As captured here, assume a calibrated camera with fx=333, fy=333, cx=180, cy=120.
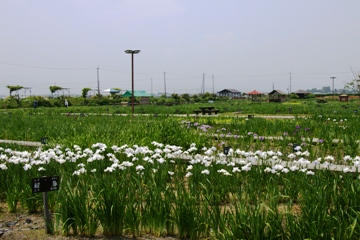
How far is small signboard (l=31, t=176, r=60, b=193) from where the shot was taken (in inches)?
131

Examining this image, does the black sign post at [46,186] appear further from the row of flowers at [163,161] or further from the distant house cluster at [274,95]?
the distant house cluster at [274,95]

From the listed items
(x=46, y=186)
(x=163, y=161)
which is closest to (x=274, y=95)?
(x=163, y=161)

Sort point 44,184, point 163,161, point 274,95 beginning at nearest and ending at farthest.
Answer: point 44,184, point 163,161, point 274,95

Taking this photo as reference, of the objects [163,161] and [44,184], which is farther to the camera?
[163,161]

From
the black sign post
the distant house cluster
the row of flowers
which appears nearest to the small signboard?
the black sign post

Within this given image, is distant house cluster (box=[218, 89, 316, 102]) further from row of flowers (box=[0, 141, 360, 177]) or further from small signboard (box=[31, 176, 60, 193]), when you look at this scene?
small signboard (box=[31, 176, 60, 193])

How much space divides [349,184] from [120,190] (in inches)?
96.5

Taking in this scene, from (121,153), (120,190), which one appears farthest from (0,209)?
(121,153)

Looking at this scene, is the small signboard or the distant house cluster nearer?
the small signboard

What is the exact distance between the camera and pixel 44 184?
3383mm

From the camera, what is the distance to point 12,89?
51.8 m

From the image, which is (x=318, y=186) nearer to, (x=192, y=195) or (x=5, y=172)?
(x=192, y=195)

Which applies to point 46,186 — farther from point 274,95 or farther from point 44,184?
point 274,95

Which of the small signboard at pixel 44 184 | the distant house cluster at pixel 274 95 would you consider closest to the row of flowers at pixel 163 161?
the small signboard at pixel 44 184
